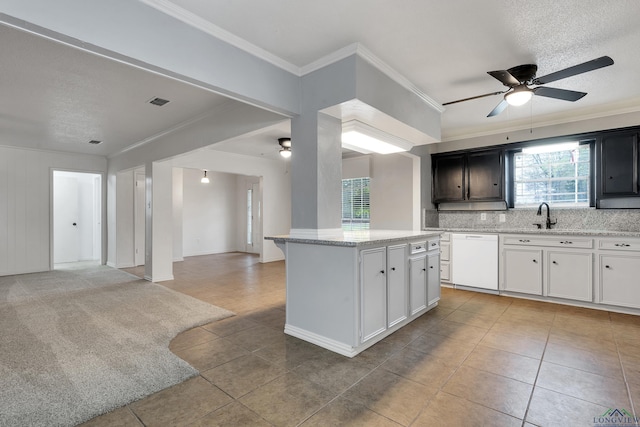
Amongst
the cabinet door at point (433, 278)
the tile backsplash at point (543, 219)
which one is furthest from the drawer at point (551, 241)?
the cabinet door at point (433, 278)

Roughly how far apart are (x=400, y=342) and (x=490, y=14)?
2712mm

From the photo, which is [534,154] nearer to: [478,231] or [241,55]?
[478,231]

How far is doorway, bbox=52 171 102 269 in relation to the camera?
7.67 metres

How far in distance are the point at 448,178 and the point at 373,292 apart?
3.48 meters

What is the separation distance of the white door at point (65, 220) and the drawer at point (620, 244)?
10.6 metres

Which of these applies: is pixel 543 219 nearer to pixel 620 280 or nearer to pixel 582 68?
pixel 620 280

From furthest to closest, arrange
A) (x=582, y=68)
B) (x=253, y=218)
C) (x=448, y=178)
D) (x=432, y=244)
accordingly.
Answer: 1. (x=253, y=218)
2. (x=448, y=178)
3. (x=432, y=244)
4. (x=582, y=68)

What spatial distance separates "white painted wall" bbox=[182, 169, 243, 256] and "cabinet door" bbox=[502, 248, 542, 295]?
748cm

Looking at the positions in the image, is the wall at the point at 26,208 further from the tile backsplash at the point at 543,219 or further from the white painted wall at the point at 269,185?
the tile backsplash at the point at 543,219

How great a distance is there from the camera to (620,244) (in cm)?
357

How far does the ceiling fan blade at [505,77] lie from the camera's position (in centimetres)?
253

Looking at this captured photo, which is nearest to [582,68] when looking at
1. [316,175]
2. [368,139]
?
→ [368,139]

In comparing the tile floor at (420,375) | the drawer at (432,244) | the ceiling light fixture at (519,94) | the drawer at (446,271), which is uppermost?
the ceiling light fixture at (519,94)

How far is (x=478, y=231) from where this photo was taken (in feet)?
14.9
